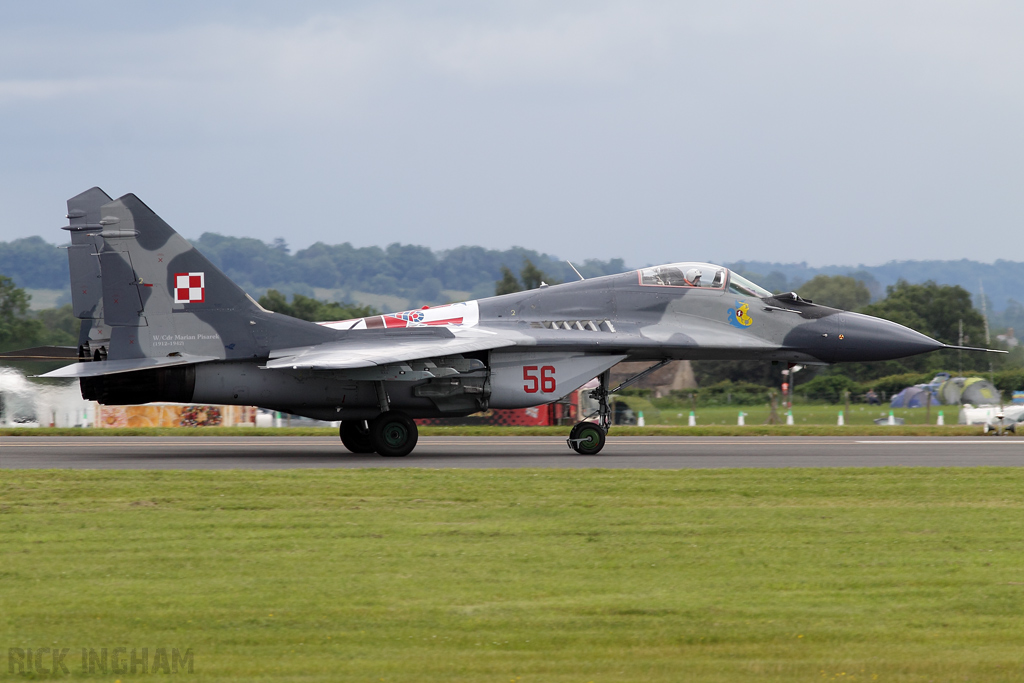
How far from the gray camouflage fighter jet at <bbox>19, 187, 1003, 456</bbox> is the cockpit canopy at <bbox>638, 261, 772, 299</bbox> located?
0.09 feet

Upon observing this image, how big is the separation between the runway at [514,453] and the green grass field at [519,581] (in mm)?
3991

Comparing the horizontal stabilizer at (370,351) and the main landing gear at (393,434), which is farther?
the main landing gear at (393,434)

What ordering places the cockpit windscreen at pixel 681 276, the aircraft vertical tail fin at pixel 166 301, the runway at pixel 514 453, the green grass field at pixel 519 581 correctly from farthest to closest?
the cockpit windscreen at pixel 681 276 → the aircraft vertical tail fin at pixel 166 301 → the runway at pixel 514 453 → the green grass field at pixel 519 581

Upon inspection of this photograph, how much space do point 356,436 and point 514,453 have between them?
300 cm

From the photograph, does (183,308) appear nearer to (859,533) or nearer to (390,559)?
(390,559)

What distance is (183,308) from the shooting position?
18.2 m

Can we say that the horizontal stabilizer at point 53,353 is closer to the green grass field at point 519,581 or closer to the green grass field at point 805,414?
the green grass field at point 519,581

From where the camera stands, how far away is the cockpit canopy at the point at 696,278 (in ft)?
65.7

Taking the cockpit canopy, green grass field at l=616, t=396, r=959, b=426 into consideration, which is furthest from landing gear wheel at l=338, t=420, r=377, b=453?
green grass field at l=616, t=396, r=959, b=426

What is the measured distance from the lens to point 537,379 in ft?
62.7

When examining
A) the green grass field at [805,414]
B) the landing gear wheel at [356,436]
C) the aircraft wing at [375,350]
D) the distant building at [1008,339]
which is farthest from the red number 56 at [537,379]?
the distant building at [1008,339]

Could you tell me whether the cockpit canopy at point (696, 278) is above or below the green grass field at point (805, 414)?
above

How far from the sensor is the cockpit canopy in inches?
788

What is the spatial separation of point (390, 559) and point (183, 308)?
11025mm
